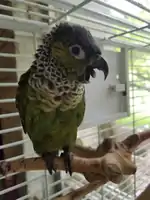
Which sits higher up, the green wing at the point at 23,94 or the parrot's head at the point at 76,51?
the parrot's head at the point at 76,51

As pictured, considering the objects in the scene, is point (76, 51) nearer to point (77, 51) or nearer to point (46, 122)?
point (77, 51)

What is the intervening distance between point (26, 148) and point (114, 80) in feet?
1.32

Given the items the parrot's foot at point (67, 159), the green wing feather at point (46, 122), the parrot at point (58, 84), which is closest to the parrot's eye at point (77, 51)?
the parrot at point (58, 84)

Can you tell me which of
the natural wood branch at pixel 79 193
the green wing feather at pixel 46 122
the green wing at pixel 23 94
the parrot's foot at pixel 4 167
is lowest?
the natural wood branch at pixel 79 193

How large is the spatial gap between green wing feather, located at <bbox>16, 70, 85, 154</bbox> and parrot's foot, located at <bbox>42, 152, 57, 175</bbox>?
0.05ft

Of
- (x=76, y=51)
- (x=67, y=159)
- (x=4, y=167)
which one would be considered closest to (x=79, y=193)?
(x=67, y=159)

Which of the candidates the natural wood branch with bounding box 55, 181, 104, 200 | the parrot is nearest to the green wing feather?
the parrot

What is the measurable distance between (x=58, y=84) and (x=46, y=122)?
3.2 inches

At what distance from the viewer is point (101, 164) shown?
45 cm

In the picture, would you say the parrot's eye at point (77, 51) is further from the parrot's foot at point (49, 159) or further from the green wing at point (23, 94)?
the parrot's foot at point (49, 159)

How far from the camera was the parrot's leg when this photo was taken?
0.50 meters

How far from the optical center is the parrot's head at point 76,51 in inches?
15.5

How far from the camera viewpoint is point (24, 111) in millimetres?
487

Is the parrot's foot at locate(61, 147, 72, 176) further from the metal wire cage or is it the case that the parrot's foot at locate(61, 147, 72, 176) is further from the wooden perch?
the metal wire cage
